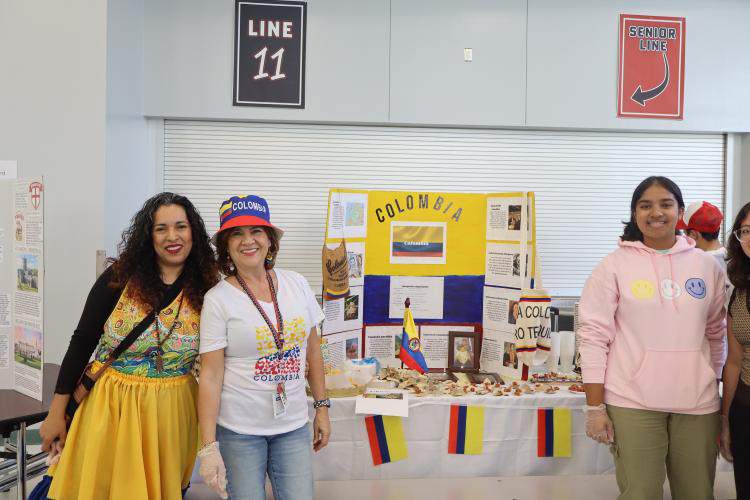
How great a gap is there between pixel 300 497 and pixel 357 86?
3.08 meters

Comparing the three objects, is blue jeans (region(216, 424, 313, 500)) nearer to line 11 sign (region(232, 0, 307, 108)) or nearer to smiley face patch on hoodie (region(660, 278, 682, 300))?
smiley face patch on hoodie (region(660, 278, 682, 300))

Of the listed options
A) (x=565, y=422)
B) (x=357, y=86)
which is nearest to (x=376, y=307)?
(x=565, y=422)

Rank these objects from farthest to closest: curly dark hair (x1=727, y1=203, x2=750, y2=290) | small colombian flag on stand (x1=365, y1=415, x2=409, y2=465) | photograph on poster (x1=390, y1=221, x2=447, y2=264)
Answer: photograph on poster (x1=390, y1=221, x2=447, y2=264)
small colombian flag on stand (x1=365, y1=415, x2=409, y2=465)
curly dark hair (x1=727, y1=203, x2=750, y2=290)

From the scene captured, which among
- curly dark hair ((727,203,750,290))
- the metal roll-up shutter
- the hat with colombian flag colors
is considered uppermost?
the metal roll-up shutter

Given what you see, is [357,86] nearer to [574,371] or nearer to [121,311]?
[574,371]

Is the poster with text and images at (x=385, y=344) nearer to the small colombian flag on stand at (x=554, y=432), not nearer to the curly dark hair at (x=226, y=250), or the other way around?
the small colombian flag on stand at (x=554, y=432)

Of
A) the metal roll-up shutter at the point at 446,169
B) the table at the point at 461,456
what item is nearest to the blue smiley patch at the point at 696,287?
the table at the point at 461,456

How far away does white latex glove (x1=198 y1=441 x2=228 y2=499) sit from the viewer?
1.77 m

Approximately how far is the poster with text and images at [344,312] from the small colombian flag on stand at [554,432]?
1.07 metres

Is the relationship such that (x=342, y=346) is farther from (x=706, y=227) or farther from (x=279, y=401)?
(x=706, y=227)

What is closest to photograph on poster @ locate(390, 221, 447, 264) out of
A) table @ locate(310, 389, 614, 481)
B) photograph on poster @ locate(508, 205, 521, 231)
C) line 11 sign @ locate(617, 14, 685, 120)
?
photograph on poster @ locate(508, 205, 521, 231)

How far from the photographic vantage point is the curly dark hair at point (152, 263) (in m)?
1.89

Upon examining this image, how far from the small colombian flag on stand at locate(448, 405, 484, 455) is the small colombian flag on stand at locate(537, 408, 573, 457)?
29 cm

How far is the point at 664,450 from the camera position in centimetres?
209
